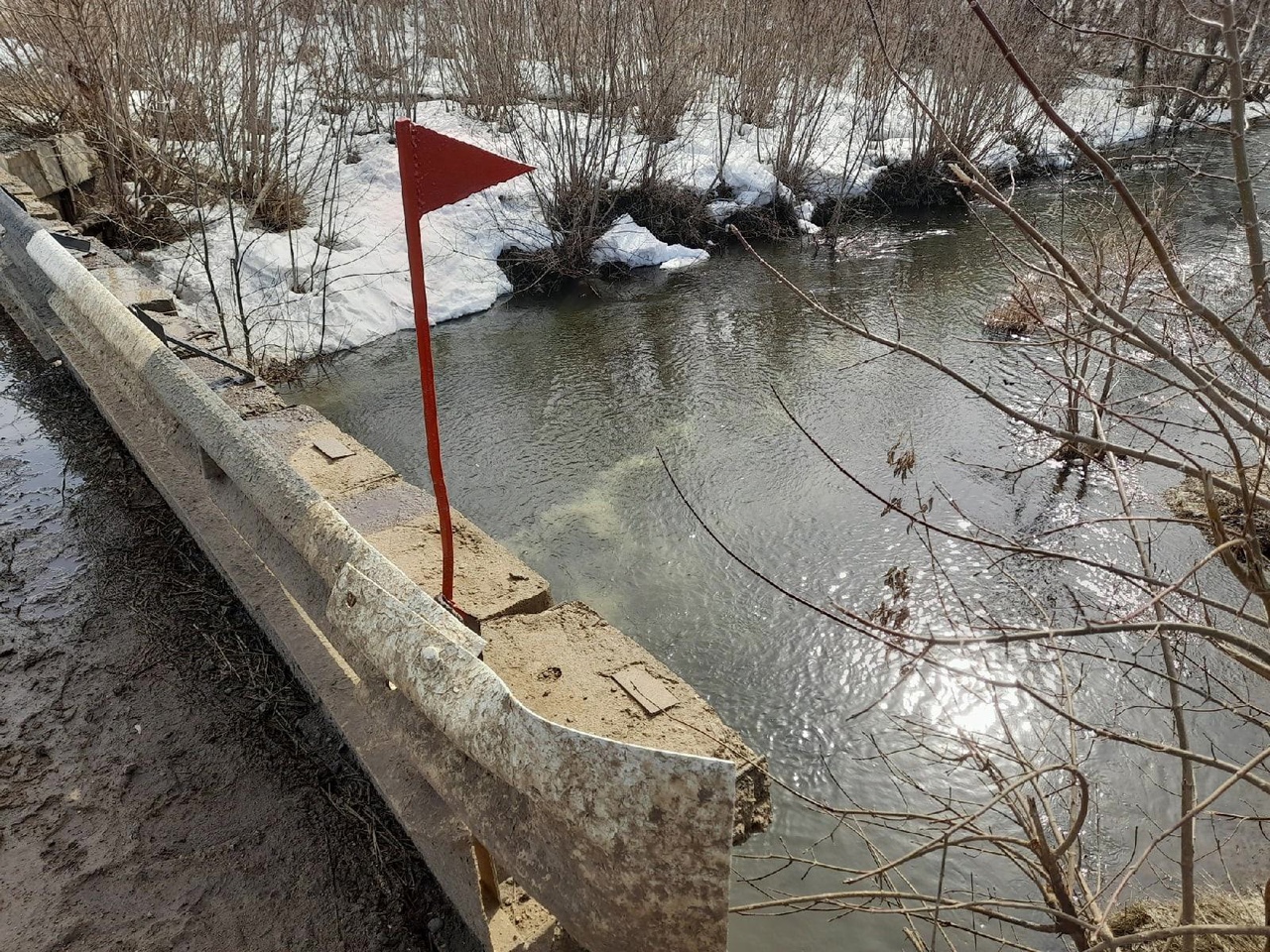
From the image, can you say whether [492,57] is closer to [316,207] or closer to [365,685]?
[316,207]

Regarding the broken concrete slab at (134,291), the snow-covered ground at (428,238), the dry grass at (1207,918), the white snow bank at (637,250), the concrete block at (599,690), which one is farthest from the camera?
the white snow bank at (637,250)

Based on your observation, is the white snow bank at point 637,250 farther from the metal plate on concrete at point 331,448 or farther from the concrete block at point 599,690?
the concrete block at point 599,690

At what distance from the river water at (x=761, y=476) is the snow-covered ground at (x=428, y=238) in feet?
1.81

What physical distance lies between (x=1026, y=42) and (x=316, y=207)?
9186 millimetres

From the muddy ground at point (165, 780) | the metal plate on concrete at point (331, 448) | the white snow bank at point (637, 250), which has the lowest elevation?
the white snow bank at point (637, 250)

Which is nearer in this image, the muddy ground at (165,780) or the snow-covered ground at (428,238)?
the muddy ground at (165,780)

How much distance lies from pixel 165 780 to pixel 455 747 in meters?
1.36

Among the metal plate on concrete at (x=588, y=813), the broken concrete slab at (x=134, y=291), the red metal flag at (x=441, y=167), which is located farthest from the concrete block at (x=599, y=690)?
the broken concrete slab at (x=134, y=291)

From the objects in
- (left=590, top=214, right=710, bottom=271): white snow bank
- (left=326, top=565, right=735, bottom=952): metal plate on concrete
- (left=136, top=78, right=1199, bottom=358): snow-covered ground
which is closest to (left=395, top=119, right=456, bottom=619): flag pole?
(left=326, top=565, right=735, bottom=952): metal plate on concrete

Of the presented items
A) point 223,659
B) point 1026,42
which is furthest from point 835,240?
point 223,659

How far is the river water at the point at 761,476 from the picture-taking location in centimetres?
400

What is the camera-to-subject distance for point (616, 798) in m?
1.13

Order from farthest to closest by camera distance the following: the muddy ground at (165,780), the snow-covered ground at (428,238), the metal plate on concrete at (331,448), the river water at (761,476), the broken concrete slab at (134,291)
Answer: the snow-covered ground at (428,238), the broken concrete slab at (134,291), the river water at (761,476), the metal plate on concrete at (331,448), the muddy ground at (165,780)

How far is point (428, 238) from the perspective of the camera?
9766 mm
